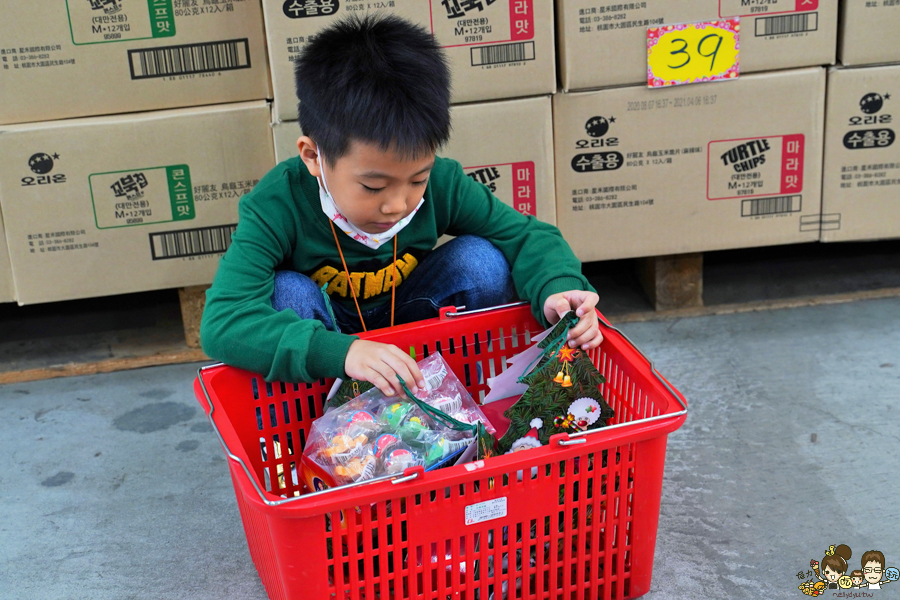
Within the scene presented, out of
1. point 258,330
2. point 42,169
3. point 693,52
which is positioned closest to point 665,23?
point 693,52

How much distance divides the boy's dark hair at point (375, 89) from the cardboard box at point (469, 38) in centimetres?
39

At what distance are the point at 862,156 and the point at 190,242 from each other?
128 centimetres

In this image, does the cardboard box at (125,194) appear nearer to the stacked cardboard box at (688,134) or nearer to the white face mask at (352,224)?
the white face mask at (352,224)

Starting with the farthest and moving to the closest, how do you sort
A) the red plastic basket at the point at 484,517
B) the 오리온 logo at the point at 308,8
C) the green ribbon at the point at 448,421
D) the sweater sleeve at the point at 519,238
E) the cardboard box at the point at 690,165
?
the cardboard box at the point at 690,165 → the 오리온 logo at the point at 308,8 → the sweater sleeve at the point at 519,238 → the green ribbon at the point at 448,421 → the red plastic basket at the point at 484,517

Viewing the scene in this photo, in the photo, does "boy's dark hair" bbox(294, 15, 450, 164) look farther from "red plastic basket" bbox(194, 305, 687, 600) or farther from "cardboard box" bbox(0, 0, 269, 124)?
"cardboard box" bbox(0, 0, 269, 124)

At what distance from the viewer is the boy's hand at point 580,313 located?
3.39ft

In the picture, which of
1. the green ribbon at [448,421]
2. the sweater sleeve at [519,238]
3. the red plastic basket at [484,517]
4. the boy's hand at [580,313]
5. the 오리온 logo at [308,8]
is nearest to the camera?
the red plastic basket at [484,517]

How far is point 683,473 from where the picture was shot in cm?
117

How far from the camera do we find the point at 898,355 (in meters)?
1.47

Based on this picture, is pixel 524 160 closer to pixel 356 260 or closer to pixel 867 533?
pixel 356 260

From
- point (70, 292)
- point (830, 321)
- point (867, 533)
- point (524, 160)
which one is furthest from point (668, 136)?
point (70, 292)

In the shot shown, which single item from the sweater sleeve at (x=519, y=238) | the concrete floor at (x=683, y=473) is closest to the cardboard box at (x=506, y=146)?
the sweater sleeve at (x=519, y=238)

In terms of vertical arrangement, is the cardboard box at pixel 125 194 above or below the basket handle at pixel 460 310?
above

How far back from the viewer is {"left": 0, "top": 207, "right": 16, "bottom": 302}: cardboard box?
150 centimetres
